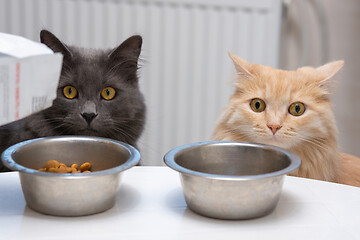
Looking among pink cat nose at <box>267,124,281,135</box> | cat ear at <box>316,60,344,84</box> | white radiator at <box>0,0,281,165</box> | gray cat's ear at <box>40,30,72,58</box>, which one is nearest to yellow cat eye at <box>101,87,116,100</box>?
gray cat's ear at <box>40,30,72,58</box>

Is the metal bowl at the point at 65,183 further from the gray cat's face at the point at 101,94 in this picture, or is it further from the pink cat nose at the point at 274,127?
the pink cat nose at the point at 274,127

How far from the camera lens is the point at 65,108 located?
1117 millimetres

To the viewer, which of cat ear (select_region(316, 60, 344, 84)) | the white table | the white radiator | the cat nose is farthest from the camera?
the white radiator

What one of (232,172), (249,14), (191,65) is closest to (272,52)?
(249,14)

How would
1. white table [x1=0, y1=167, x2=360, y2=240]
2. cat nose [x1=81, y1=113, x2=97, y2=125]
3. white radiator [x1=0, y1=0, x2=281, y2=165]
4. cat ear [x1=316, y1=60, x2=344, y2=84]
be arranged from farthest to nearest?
1. white radiator [x1=0, y1=0, x2=281, y2=165]
2. cat ear [x1=316, y1=60, x2=344, y2=84]
3. cat nose [x1=81, y1=113, x2=97, y2=125]
4. white table [x1=0, y1=167, x2=360, y2=240]

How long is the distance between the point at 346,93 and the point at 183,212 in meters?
1.72

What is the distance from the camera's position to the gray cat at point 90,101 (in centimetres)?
111

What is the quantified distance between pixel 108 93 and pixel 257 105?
0.42 meters

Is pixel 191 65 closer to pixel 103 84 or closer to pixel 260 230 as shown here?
pixel 103 84

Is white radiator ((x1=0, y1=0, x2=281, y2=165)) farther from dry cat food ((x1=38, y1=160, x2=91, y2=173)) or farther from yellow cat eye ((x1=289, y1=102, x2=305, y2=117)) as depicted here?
dry cat food ((x1=38, y1=160, x2=91, y2=173))

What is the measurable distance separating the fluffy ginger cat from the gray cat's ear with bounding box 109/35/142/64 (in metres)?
0.29

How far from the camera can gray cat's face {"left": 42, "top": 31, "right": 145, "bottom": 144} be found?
3.66 ft

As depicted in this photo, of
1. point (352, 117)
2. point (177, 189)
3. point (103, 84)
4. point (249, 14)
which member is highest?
point (249, 14)

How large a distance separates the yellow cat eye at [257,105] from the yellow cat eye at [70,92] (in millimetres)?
492
